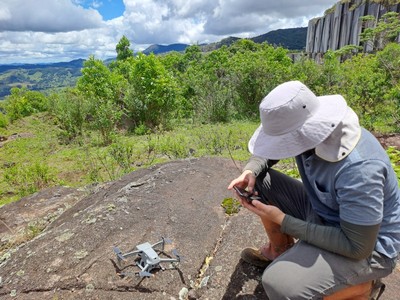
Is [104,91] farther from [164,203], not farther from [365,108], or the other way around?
[164,203]

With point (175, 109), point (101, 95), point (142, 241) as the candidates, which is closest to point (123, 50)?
point (101, 95)

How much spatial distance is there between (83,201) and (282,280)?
2726 millimetres

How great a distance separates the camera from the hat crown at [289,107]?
4.74 feet

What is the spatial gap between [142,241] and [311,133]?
153cm

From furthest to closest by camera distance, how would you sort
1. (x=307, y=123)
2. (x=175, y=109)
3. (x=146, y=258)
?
(x=175, y=109)
(x=146, y=258)
(x=307, y=123)

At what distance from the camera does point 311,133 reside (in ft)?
4.69

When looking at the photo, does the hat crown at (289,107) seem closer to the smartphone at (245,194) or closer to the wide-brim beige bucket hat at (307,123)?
the wide-brim beige bucket hat at (307,123)

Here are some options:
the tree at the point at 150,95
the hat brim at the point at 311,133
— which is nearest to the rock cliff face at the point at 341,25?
the tree at the point at 150,95

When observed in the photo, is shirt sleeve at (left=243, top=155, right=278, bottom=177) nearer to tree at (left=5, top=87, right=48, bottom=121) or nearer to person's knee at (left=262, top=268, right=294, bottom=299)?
person's knee at (left=262, top=268, right=294, bottom=299)

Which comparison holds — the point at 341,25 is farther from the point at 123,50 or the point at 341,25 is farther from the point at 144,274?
the point at 144,274

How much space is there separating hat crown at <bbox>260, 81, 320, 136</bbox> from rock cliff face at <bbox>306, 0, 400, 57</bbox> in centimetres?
1781

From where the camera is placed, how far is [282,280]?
151cm

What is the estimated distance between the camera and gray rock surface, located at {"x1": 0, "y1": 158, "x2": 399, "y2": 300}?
81.0 inches

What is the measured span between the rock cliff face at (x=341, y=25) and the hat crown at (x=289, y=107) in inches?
701
